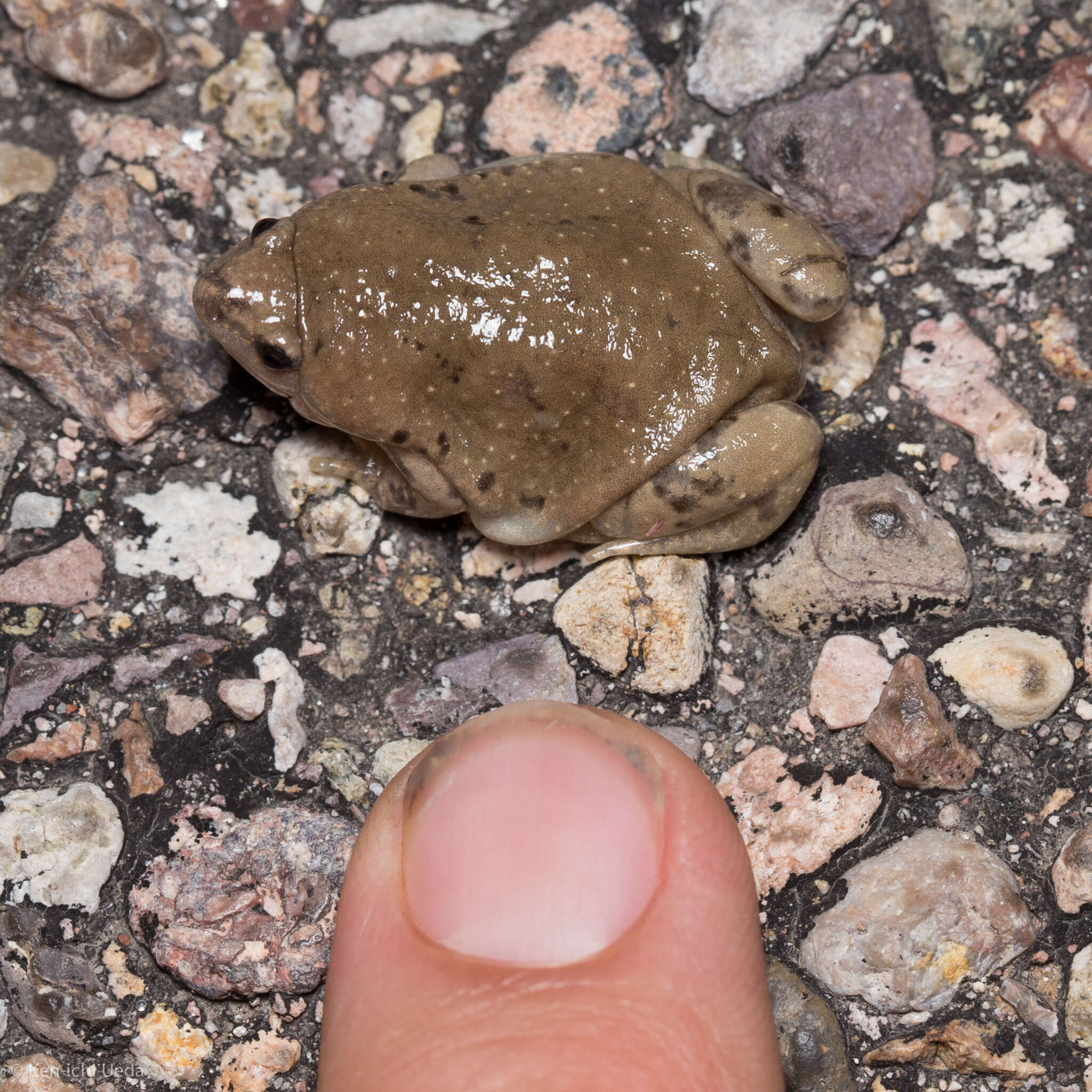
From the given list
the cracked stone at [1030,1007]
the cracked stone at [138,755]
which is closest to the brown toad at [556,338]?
the cracked stone at [138,755]

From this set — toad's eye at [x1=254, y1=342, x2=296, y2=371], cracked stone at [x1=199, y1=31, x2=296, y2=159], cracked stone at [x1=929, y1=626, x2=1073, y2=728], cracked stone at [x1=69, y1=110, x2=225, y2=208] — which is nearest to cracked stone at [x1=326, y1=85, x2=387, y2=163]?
cracked stone at [x1=199, y1=31, x2=296, y2=159]

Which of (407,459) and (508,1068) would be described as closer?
(508,1068)

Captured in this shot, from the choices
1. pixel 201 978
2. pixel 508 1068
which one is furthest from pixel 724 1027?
pixel 201 978

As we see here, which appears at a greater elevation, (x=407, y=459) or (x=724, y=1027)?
(x=407, y=459)

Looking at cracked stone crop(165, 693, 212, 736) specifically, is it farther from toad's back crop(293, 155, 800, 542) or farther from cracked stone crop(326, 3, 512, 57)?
cracked stone crop(326, 3, 512, 57)

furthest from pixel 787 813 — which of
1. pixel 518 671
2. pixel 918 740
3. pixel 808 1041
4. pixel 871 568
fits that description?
pixel 518 671

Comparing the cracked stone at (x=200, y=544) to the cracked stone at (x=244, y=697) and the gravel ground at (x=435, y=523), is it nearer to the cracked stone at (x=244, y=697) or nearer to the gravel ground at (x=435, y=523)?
the gravel ground at (x=435, y=523)

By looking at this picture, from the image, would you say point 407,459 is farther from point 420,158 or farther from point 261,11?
point 261,11

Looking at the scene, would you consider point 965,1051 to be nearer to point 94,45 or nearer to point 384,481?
point 384,481
